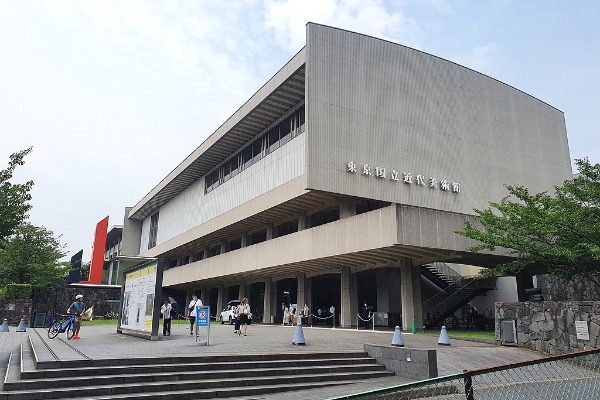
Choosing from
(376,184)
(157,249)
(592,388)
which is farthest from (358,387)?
(157,249)

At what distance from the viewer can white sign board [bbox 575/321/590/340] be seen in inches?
551

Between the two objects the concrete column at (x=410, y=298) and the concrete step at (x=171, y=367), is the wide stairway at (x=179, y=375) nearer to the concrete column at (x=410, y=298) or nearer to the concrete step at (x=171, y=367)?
the concrete step at (x=171, y=367)

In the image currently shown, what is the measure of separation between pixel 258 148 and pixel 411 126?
12.1 metres

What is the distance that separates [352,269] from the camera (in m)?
30.7

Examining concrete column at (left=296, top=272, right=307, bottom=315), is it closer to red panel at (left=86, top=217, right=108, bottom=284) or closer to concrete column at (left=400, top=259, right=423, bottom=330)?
concrete column at (left=400, top=259, right=423, bottom=330)

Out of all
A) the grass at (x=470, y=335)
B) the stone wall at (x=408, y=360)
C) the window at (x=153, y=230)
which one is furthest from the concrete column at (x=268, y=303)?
the window at (x=153, y=230)

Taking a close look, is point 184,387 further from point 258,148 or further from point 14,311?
point 14,311

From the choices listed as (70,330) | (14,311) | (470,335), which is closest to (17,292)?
(14,311)

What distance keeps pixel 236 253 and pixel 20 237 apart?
20065mm

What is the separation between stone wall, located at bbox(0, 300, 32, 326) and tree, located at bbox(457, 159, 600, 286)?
28929 millimetres

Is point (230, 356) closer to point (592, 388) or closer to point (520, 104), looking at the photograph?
point (592, 388)

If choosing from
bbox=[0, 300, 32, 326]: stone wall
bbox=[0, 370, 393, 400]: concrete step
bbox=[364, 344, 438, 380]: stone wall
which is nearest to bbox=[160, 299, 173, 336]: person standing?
bbox=[0, 370, 393, 400]: concrete step

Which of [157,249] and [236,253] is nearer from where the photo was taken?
[236,253]

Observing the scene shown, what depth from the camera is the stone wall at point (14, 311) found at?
31.3m
